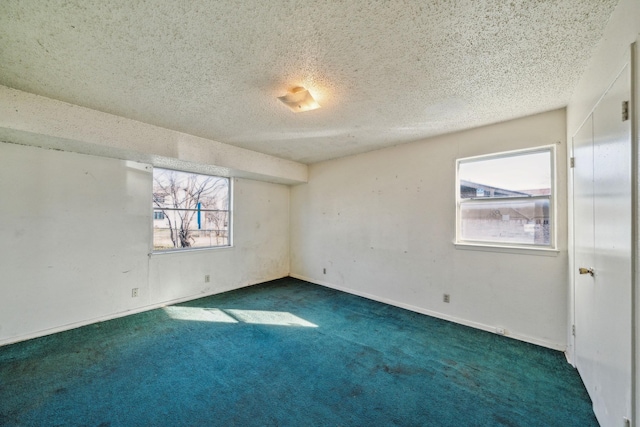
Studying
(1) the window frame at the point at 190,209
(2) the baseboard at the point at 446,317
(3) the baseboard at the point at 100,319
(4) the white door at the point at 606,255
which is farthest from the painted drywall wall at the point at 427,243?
(3) the baseboard at the point at 100,319

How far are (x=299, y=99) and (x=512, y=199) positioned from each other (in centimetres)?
261

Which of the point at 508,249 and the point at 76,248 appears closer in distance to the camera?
the point at 508,249

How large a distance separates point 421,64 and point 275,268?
447 cm

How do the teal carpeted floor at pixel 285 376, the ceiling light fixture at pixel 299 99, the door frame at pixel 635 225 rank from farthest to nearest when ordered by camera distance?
the ceiling light fixture at pixel 299 99, the teal carpeted floor at pixel 285 376, the door frame at pixel 635 225

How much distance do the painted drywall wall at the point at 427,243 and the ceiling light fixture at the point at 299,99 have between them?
1.94 meters

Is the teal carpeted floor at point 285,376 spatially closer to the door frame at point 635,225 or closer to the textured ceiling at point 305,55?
the door frame at point 635,225

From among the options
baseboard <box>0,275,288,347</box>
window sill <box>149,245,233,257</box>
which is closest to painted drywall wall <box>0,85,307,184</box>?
window sill <box>149,245,233,257</box>

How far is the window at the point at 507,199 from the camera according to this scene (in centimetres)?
259

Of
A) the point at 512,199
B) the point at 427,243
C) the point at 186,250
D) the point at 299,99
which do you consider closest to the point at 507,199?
the point at 512,199

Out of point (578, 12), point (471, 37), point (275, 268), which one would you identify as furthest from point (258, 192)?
point (578, 12)

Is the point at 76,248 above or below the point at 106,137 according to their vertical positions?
below

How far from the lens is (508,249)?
2.72 m

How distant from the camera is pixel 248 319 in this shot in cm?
314

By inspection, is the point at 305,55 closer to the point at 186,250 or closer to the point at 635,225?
the point at 635,225
